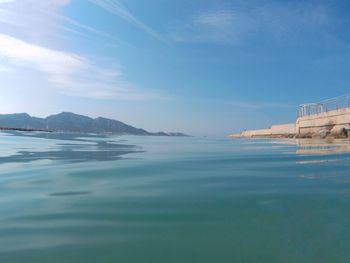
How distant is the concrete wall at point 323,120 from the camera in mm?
26892

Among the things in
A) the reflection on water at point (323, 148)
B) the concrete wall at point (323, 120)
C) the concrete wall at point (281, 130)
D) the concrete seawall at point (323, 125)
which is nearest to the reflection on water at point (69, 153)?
the reflection on water at point (323, 148)

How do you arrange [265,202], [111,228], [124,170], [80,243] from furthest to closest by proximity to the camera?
[124,170] < [265,202] < [111,228] < [80,243]

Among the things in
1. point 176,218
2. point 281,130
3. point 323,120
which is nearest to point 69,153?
point 176,218

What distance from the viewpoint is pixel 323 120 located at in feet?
102

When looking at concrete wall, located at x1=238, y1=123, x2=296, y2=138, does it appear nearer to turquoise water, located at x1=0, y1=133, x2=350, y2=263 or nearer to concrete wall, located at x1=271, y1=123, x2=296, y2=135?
concrete wall, located at x1=271, y1=123, x2=296, y2=135

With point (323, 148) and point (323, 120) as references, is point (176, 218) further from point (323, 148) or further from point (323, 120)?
point (323, 120)

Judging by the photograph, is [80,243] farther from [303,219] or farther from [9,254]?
[303,219]

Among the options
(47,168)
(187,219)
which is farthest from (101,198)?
(47,168)

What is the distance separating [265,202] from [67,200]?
2517mm

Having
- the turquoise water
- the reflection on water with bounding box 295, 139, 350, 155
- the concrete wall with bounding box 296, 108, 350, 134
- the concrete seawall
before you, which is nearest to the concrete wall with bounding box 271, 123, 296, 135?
the concrete seawall

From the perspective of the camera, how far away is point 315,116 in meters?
33.6

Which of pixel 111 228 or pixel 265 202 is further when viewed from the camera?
pixel 265 202

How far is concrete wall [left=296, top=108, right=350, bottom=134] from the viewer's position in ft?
88.2

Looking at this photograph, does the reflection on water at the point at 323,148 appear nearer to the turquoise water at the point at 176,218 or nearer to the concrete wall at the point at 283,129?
the turquoise water at the point at 176,218
